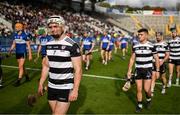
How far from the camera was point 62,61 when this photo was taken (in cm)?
564

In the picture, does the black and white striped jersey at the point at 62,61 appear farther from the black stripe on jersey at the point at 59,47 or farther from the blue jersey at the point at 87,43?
the blue jersey at the point at 87,43

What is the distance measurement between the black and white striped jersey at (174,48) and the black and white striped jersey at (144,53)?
401 centimetres

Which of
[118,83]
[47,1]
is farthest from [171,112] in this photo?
[47,1]

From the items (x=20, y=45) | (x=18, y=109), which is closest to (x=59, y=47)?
(x=18, y=109)

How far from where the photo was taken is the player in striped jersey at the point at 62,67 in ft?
18.2

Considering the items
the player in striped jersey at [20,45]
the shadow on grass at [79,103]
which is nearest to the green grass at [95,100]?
the shadow on grass at [79,103]

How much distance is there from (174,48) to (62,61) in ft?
26.3

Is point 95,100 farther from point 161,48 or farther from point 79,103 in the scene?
point 161,48

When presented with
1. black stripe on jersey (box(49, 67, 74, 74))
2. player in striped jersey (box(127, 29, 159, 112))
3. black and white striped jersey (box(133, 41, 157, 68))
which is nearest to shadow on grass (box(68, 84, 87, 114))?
player in striped jersey (box(127, 29, 159, 112))

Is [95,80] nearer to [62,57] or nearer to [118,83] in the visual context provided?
[118,83]

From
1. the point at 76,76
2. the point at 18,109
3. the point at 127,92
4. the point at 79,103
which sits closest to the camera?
the point at 76,76

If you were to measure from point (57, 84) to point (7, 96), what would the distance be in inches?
215

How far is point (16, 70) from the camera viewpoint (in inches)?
643

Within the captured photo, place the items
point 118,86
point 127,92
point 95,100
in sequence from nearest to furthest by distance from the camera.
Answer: point 95,100 → point 127,92 → point 118,86
